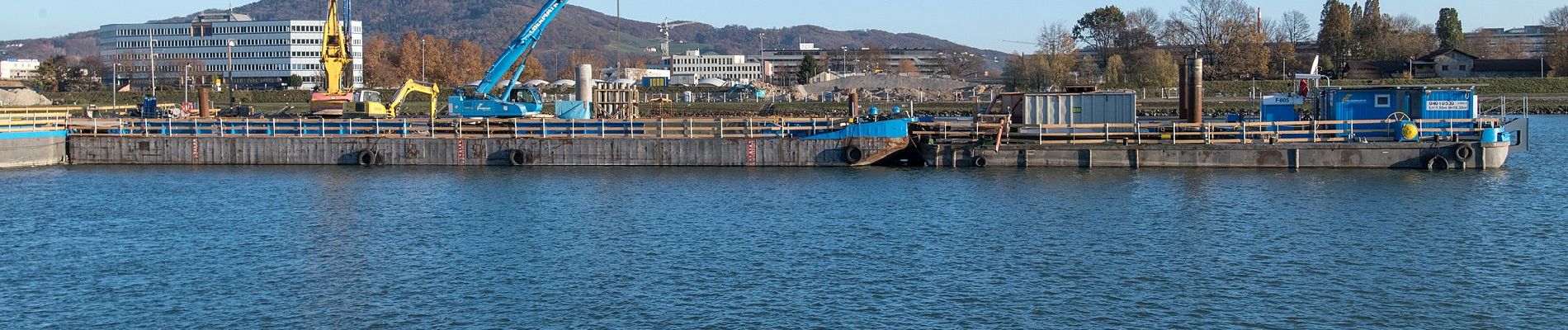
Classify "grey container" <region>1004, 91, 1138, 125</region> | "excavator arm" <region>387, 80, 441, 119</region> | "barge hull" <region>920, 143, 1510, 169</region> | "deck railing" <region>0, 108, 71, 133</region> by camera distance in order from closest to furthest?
"barge hull" <region>920, 143, 1510, 169</region>, "grey container" <region>1004, 91, 1138, 125</region>, "deck railing" <region>0, 108, 71, 133</region>, "excavator arm" <region>387, 80, 441, 119</region>

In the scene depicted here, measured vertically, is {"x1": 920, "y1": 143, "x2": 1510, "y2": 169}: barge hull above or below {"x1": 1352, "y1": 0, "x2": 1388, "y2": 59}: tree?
below

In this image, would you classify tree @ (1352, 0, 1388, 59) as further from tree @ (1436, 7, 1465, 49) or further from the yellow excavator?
the yellow excavator

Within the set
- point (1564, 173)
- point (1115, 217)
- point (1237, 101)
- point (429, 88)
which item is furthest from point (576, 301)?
point (1237, 101)

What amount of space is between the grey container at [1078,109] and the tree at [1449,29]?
395 ft

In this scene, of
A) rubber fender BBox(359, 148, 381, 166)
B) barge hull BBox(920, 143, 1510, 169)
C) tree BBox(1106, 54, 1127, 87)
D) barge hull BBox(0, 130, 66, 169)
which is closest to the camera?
barge hull BBox(920, 143, 1510, 169)

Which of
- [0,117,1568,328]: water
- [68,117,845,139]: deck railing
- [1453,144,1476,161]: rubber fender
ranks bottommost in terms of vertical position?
[0,117,1568,328]: water

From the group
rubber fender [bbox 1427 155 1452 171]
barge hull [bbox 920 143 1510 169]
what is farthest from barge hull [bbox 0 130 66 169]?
rubber fender [bbox 1427 155 1452 171]

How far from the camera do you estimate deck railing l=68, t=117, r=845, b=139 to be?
53031mm

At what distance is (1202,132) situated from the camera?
49656mm

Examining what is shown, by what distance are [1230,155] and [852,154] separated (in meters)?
12.2

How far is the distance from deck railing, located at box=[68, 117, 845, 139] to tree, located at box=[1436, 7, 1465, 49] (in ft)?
400

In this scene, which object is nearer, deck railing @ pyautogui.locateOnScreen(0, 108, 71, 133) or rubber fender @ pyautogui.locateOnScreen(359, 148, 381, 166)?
rubber fender @ pyautogui.locateOnScreen(359, 148, 381, 166)

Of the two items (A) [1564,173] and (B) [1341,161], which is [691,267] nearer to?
(B) [1341,161]

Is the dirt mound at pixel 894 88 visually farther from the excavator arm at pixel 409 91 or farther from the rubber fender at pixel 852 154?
the rubber fender at pixel 852 154
